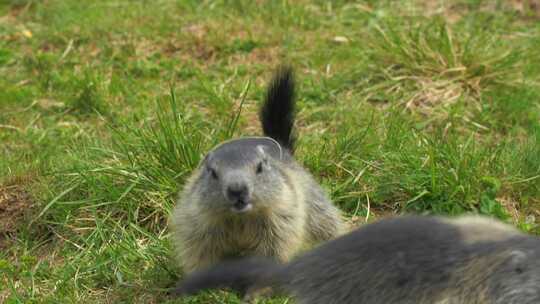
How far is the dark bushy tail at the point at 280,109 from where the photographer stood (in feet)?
15.0

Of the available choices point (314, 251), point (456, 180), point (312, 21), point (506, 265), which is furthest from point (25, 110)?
point (506, 265)

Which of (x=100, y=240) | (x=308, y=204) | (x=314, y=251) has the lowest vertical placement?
(x=100, y=240)

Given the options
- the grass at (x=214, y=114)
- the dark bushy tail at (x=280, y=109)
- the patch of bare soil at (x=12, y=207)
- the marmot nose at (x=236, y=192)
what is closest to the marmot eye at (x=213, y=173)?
the marmot nose at (x=236, y=192)

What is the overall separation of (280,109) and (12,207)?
1.68m

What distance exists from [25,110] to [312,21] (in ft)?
8.38

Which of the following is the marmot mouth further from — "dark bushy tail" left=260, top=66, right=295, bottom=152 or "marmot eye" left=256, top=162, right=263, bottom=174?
→ "dark bushy tail" left=260, top=66, right=295, bottom=152

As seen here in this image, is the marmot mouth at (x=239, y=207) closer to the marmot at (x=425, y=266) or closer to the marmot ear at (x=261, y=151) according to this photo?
the marmot ear at (x=261, y=151)

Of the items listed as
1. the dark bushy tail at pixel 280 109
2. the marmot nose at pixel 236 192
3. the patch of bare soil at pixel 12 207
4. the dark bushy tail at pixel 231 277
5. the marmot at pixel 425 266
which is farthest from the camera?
the patch of bare soil at pixel 12 207

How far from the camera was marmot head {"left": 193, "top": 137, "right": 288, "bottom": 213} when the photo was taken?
3.89 meters

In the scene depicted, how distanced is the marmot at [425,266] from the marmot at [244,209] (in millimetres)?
908

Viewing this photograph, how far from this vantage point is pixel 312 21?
7.44m

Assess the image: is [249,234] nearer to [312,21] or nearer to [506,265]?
[506,265]

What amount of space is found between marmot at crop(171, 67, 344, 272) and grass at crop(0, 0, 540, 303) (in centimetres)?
25

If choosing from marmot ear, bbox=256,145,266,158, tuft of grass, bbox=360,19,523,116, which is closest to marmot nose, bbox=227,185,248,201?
marmot ear, bbox=256,145,266,158
